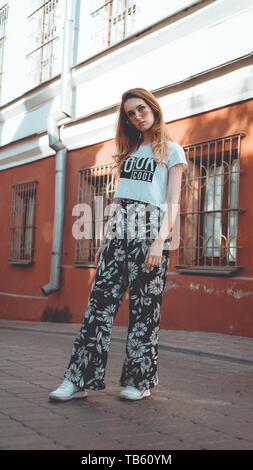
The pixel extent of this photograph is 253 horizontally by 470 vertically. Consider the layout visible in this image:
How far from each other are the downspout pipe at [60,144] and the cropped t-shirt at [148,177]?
7391mm

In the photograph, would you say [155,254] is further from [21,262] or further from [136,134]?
[21,262]

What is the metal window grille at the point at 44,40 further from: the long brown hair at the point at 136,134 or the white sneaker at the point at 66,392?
the white sneaker at the point at 66,392

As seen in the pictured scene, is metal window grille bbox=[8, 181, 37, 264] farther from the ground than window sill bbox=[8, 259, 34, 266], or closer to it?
farther from the ground

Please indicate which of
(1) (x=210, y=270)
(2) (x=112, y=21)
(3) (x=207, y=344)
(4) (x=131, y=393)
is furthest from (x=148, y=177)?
(2) (x=112, y=21)

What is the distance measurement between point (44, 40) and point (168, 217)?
999 centimetres

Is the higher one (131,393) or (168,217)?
(168,217)

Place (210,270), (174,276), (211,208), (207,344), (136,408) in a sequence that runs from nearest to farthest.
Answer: (136,408)
(207,344)
(210,270)
(211,208)
(174,276)

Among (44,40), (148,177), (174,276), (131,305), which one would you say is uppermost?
(44,40)

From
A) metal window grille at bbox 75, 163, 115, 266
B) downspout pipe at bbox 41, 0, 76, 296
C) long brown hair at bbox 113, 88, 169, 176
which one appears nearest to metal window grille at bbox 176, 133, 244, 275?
metal window grille at bbox 75, 163, 115, 266

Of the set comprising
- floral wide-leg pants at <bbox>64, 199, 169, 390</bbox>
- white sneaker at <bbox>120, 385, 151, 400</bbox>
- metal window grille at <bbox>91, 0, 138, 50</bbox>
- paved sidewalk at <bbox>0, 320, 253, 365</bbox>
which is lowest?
paved sidewalk at <bbox>0, 320, 253, 365</bbox>

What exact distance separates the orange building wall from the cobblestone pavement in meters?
1.47

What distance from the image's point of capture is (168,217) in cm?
371

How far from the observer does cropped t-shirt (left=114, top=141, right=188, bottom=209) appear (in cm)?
378

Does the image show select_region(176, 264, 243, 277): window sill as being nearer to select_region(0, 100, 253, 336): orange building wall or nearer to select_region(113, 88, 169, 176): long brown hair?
select_region(0, 100, 253, 336): orange building wall
